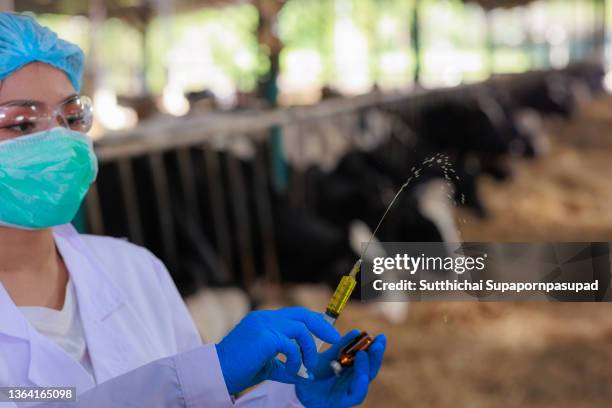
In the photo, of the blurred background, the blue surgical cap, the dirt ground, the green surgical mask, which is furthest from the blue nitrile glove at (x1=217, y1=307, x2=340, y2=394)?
the dirt ground

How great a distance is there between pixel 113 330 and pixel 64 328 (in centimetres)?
8

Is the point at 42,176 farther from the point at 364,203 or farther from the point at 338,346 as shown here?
the point at 364,203

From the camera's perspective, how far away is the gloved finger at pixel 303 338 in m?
1.01

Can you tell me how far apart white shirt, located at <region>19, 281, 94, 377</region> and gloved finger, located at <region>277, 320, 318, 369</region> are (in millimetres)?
425

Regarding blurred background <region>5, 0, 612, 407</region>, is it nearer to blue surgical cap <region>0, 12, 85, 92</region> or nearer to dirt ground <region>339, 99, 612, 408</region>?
dirt ground <region>339, 99, 612, 408</region>

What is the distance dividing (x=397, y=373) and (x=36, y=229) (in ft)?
6.40

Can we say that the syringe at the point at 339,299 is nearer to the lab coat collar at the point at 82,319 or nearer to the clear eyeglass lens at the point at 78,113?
the lab coat collar at the point at 82,319

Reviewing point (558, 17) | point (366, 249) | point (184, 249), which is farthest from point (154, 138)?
point (558, 17)

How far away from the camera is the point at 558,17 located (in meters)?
21.4

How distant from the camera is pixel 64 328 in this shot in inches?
51.8

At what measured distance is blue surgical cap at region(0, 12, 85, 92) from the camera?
4.19 feet

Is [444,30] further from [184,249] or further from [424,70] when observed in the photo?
[184,249]

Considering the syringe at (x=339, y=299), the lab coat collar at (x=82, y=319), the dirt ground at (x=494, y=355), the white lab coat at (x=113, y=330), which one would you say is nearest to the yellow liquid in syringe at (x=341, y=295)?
the syringe at (x=339, y=299)

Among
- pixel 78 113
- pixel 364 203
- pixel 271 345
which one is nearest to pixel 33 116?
pixel 78 113
